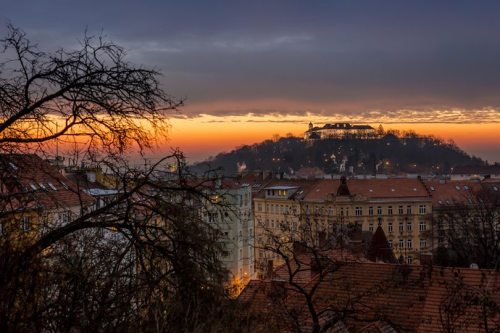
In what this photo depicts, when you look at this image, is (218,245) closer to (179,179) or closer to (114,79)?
(179,179)

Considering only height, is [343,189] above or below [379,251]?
below

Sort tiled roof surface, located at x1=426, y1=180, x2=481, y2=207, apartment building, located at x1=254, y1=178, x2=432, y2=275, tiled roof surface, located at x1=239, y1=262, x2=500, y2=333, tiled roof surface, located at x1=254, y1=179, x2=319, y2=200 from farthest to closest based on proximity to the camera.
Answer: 1. tiled roof surface, located at x1=254, y1=179, x2=319, y2=200
2. tiled roof surface, located at x1=426, y1=180, x2=481, y2=207
3. apartment building, located at x1=254, y1=178, x2=432, y2=275
4. tiled roof surface, located at x1=239, y1=262, x2=500, y2=333

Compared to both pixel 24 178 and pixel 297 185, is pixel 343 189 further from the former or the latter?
pixel 24 178

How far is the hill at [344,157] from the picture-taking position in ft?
591

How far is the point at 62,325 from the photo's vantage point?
6.39m

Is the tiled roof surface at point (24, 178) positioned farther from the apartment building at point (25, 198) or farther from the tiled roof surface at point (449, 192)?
the tiled roof surface at point (449, 192)

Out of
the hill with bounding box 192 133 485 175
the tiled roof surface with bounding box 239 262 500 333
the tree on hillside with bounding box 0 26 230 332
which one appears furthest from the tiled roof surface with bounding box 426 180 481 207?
the hill with bounding box 192 133 485 175

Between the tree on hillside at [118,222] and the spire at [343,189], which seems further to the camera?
the spire at [343,189]

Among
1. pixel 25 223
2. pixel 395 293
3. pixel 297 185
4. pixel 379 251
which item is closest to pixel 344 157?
pixel 297 185

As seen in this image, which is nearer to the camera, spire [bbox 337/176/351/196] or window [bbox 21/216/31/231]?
window [bbox 21/216/31/231]

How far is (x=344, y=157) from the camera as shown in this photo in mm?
184625

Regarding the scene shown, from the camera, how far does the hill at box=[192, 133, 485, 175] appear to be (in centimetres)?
18025

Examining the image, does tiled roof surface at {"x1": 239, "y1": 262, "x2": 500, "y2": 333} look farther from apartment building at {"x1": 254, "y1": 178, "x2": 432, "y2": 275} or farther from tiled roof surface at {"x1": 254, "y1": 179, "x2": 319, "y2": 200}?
tiled roof surface at {"x1": 254, "y1": 179, "x2": 319, "y2": 200}

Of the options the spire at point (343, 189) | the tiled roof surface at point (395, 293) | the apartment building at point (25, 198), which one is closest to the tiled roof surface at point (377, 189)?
the spire at point (343, 189)
